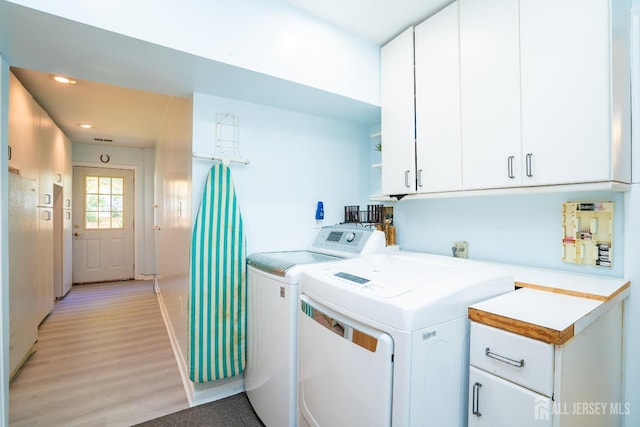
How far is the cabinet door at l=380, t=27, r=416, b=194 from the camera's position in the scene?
1917mm

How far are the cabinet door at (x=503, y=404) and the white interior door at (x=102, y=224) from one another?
20.1 feet

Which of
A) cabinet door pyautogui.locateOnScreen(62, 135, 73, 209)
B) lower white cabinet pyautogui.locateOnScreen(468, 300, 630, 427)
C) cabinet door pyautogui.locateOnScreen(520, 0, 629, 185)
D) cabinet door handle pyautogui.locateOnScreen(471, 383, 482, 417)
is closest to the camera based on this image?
lower white cabinet pyautogui.locateOnScreen(468, 300, 630, 427)

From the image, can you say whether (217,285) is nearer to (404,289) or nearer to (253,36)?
(404,289)

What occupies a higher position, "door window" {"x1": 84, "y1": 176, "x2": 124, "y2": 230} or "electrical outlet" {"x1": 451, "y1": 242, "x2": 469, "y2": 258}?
"door window" {"x1": 84, "y1": 176, "x2": 124, "y2": 230}

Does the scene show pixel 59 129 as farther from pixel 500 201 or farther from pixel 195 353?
pixel 500 201

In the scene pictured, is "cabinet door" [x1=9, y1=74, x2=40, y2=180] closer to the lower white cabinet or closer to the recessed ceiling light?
the recessed ceiling light

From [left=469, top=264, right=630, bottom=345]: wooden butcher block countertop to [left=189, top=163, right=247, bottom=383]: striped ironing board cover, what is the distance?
1434mm

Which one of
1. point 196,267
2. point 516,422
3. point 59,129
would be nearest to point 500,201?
point 516,422

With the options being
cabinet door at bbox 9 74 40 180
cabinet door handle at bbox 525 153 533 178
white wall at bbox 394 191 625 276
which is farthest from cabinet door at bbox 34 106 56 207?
cabinet door handle at bbox 525 153 533 178

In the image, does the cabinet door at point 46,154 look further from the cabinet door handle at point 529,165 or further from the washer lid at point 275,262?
the cabinet door handle at point 529,165

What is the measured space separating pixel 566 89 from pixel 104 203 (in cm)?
650

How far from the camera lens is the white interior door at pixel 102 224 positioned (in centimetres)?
515

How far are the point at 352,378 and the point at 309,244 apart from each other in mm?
1366

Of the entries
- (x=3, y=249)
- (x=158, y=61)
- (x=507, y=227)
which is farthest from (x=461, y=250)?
(x=3, y=249)
